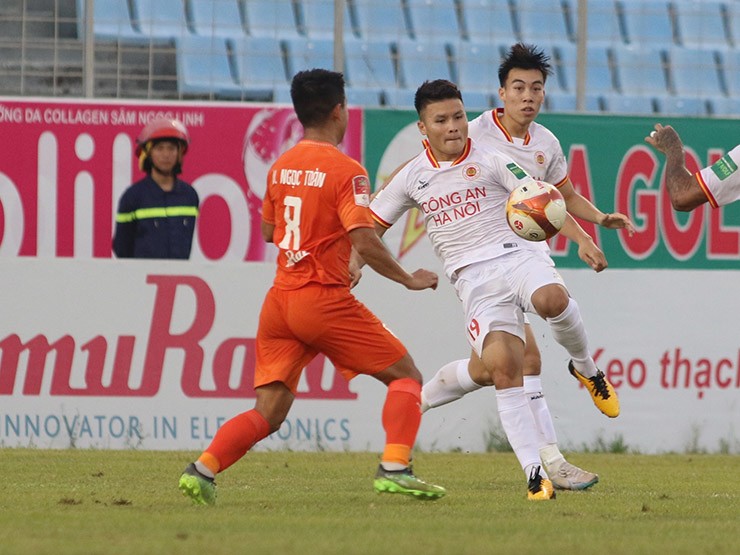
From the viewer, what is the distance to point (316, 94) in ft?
24.3

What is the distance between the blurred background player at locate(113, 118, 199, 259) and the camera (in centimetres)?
1209

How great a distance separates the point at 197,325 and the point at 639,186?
12.2 ft

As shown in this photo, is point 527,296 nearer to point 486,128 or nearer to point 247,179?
point 486,128

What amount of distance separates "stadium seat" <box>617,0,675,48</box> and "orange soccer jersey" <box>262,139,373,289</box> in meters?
6.60

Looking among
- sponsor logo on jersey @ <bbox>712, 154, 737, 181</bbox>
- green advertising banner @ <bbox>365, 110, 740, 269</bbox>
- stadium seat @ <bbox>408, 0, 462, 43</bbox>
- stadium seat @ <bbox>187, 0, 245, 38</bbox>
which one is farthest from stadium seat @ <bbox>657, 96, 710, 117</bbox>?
sponsor logo on jersey @ <bbox>712, 154, 737, 181</bbox>

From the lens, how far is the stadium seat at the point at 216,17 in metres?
12.6

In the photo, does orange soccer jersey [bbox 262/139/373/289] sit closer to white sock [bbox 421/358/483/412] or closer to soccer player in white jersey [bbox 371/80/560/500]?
soccer player in white jersey [bbox 371/80/560/500]

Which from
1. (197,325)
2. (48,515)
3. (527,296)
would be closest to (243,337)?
(197,325)

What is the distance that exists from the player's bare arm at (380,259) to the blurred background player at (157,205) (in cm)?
506

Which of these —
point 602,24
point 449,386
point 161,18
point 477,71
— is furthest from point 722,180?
point 161,18

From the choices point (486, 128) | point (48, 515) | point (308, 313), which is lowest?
point (48, 515)

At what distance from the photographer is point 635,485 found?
9273 millimetres

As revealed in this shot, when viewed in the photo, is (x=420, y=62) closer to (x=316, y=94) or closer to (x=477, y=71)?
(x=477, y=71)

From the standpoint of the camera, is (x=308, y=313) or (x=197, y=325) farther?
(x=197, y=325)
